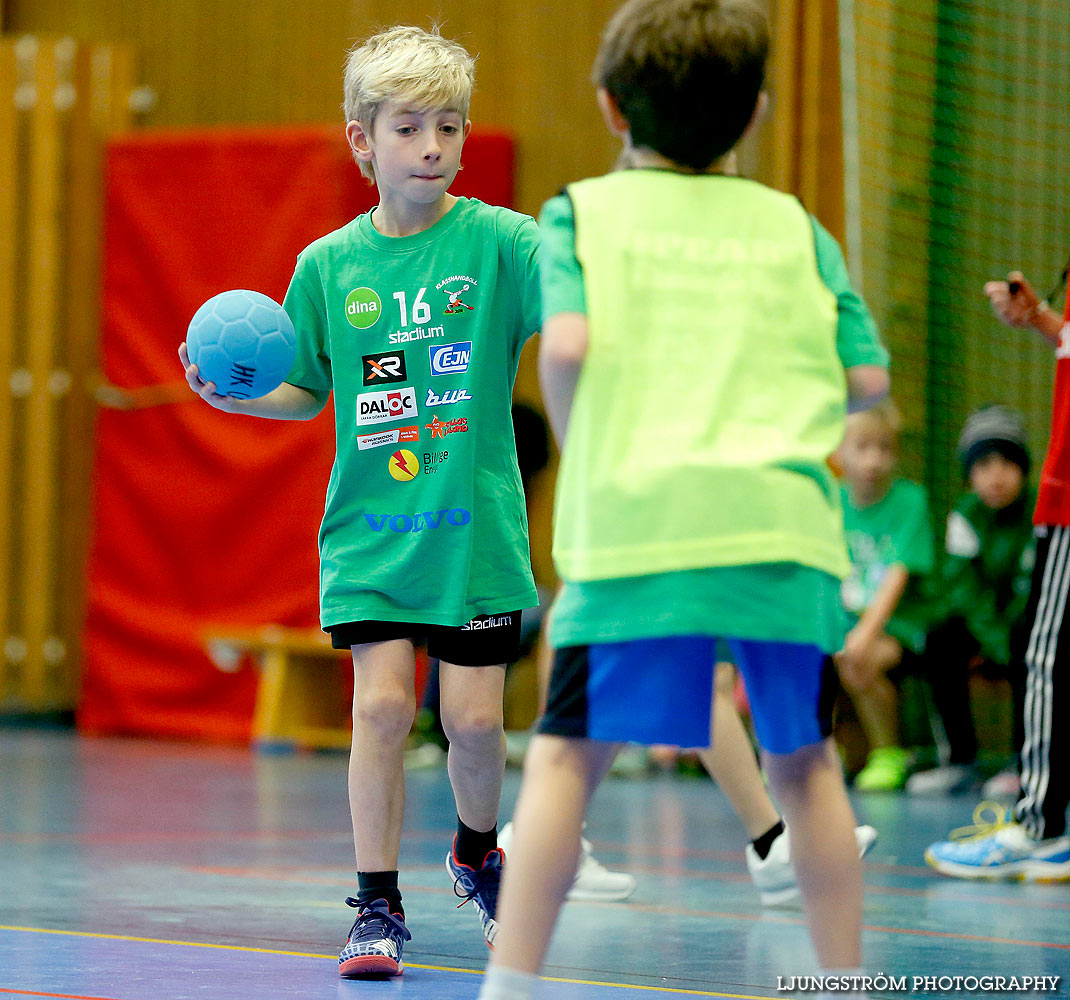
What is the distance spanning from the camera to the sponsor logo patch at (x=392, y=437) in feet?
9.16

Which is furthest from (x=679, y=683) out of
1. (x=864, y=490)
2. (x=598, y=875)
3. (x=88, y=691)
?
(x=88, y=691)

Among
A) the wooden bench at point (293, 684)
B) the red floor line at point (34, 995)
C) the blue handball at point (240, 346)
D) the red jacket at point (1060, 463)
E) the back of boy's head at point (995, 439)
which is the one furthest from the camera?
the wooden bench at point (293, 684)

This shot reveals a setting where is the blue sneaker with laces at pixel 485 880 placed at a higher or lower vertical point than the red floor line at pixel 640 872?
higher

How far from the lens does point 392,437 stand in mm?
2793

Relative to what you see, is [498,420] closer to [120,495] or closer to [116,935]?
[116,935]

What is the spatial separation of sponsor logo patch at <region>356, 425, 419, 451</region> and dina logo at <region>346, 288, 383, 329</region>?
0.20m

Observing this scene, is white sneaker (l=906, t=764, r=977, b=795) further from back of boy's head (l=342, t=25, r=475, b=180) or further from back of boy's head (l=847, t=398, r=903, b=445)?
back of boy's head (l=342, t=25, r=475, b=180)

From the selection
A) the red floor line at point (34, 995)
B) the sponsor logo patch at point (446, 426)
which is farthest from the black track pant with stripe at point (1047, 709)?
the red floor line at point (34, 995)

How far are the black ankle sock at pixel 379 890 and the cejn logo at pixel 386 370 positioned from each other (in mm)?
864

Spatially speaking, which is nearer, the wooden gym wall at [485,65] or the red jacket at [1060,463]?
the red jacket at [1060,463]

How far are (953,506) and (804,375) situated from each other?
5495 mm

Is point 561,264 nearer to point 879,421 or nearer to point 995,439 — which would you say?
point 995,439

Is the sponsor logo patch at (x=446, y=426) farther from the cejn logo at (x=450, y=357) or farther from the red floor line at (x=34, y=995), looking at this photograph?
the red floor line at (x=34, y=995)

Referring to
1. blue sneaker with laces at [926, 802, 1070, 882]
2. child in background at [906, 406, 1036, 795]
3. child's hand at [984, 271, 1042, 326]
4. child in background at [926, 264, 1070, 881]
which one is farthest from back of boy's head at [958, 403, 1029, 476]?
child's hand at [984, 271, 1042, 326]
